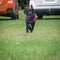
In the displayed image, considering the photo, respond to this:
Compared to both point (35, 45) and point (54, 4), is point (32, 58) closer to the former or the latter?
point (35, 45)

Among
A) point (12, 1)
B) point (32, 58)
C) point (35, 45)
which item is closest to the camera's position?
point (32, 58)


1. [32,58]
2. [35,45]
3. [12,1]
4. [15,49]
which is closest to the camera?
[32,58]

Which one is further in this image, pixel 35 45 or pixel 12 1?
pixel 12 1

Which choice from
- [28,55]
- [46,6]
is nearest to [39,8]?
[46,6]

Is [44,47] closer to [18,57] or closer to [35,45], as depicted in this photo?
[35,45]

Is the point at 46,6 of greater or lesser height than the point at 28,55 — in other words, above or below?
below

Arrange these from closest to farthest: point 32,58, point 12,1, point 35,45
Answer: point 32,58 → point 35,45 → point 12,1

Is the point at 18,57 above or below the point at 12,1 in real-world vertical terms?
above

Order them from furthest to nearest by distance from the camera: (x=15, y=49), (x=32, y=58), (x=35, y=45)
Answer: (x=35, y=45)
(x=15, y=49)
(x=32, y=58)

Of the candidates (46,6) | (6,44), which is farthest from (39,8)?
(6,44)

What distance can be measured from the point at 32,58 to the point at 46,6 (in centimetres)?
1721

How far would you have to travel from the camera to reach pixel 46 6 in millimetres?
25672

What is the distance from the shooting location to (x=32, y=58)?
8594mm

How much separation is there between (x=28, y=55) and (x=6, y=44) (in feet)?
6.00
